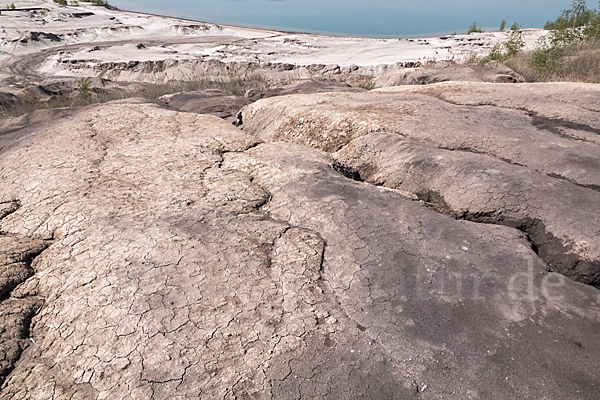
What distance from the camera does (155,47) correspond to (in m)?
18.6

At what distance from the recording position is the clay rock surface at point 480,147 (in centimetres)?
234

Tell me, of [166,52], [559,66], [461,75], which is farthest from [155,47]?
[559,66]

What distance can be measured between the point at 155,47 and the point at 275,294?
20.0m

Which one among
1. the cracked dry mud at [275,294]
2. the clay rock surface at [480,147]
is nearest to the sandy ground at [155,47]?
the clay rock surface at [480,147]

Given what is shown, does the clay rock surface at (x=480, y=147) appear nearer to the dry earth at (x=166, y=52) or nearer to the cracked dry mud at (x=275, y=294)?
the cracked dry mud at (x=275, y=294)

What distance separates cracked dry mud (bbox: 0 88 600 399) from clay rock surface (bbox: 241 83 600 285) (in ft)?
0.21

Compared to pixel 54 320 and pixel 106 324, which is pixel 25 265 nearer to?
pixel 54 320

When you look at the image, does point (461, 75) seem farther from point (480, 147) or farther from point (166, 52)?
point (166, 52)

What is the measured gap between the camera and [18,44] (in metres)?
18.1

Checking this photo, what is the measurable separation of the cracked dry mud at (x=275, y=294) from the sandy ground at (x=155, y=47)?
1288 cm

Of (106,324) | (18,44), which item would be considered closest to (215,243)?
(106,324)

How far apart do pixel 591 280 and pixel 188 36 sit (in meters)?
24.3

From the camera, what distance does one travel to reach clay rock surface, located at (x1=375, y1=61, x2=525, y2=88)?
734 cm

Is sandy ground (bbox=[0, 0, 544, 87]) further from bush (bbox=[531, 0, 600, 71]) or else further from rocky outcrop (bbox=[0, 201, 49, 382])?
rocky outcrop (bbox=[0, 201, 49, 382])
